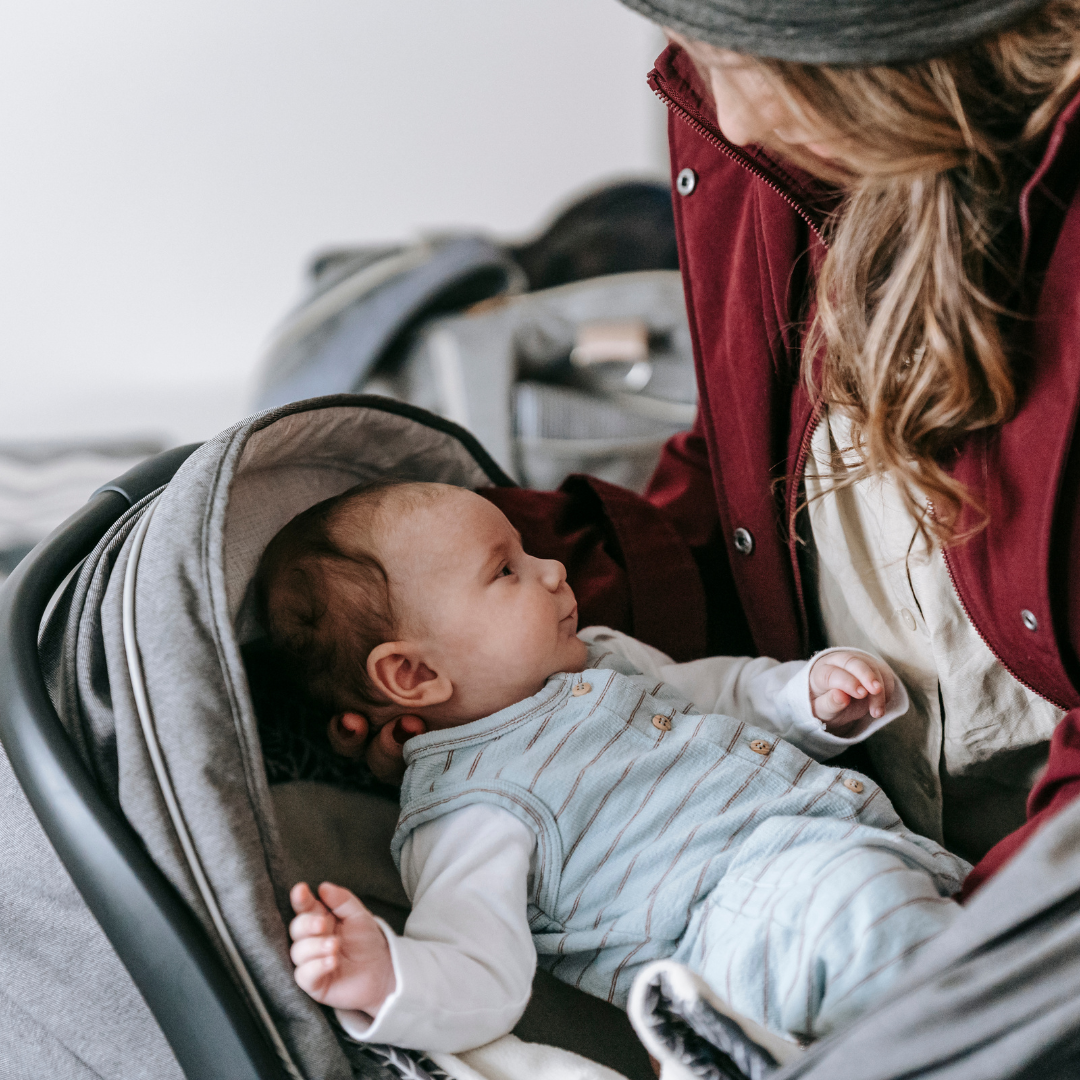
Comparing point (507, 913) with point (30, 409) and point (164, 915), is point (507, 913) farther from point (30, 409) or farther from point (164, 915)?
point (30, 409)

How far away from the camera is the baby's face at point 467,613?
897 mm

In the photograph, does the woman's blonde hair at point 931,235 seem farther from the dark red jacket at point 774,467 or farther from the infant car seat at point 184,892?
the infant car seat at point 184,892

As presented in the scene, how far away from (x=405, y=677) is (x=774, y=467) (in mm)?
400

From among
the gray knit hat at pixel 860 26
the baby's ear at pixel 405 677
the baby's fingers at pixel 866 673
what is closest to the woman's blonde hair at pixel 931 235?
the gray knit hat at pixel 860 26

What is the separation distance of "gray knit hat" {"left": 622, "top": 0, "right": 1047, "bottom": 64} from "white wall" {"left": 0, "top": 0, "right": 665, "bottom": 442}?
82.6 inches

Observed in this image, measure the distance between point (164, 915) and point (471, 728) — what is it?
1.05 ft

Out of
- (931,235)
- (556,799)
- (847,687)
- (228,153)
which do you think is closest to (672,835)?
(556,799)

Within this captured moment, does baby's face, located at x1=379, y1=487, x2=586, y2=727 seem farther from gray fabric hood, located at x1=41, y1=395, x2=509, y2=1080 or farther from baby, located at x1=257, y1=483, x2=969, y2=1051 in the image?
gray fabric hood, located at x1=41, y1=395, x2=509, y2=1080

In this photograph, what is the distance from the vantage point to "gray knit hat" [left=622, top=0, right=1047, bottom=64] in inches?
22.3

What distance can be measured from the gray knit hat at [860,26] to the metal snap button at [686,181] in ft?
1.28

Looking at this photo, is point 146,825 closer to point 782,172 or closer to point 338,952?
point 338,952

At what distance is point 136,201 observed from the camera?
271 centimetres

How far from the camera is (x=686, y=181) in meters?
0.98

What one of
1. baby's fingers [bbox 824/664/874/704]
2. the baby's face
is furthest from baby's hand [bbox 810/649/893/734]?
the baby's face
